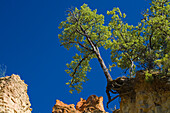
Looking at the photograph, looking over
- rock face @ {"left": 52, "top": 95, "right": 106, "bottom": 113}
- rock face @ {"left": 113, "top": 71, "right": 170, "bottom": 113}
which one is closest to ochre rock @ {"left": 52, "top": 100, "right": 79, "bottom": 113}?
rock face @ {"left": 52, "top": 95, "right": 106, "bottom": 113}

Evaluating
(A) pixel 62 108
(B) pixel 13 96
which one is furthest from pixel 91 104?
(B) pixel 13 96

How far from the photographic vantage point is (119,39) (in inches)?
675

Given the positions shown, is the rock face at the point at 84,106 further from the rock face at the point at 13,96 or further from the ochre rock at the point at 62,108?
the rock face at the point at 13,96

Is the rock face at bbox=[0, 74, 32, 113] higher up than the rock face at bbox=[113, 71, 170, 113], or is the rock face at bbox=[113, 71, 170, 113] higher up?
the rock face at bbox=[113, 71, 170, 113]

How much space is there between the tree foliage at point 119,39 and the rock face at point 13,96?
23.6 ft

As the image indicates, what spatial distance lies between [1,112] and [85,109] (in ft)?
71.4

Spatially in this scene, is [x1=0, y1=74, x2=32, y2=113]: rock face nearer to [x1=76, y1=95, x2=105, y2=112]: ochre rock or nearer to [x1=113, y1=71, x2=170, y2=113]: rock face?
[x1=113, y1=71, x2=170, y2=113]: rock face

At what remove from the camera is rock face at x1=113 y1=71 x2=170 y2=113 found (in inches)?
499

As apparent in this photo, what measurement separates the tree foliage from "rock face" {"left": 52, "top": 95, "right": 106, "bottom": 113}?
8.58 m

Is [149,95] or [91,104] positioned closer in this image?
[149,95]

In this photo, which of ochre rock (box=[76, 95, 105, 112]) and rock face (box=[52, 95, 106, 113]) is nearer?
rock face (box=[52, 95, 106, 113])

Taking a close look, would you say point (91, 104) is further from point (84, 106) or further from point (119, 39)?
point (119, 39)

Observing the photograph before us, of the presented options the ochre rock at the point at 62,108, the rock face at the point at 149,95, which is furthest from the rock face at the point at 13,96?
the ochre rock at the point at 62,108

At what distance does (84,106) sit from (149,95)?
18.7 m
